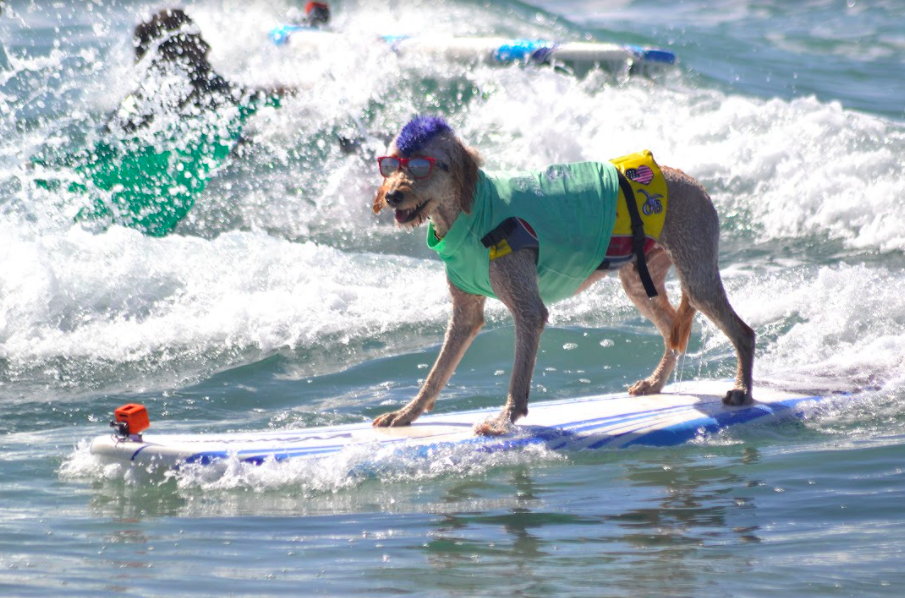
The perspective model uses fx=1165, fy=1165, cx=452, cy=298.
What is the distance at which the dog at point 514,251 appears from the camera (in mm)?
4930

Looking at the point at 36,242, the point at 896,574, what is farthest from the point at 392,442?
the point at 36,242

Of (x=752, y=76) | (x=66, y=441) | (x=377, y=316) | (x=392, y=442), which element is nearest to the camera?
(x=392, y=442)

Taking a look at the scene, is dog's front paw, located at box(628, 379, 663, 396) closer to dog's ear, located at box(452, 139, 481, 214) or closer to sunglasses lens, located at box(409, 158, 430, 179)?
dog's ear, located at box(452, 139, 481, 214)

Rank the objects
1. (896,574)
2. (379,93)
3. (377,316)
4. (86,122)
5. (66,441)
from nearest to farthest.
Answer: (896,574), (66,441), (377,316), (86,122), (379,93)

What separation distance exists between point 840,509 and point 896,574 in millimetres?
749

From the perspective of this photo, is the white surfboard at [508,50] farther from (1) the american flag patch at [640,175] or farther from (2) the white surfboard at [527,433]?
(1) the american flag patch at [640,175]

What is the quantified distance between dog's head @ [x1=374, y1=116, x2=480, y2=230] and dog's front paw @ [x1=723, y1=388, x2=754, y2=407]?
6.09 ft

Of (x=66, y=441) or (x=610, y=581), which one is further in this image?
(x=66, y=441)

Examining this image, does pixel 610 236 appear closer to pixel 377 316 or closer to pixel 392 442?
pixel 392 442

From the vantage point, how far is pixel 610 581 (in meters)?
3.61

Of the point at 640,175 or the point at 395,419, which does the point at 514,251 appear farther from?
the point at 395,419

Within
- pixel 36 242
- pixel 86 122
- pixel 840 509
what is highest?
pixel 86 122

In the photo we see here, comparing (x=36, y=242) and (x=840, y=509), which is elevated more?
(x=36, y=242)

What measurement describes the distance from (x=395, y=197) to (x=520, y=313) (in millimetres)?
814
